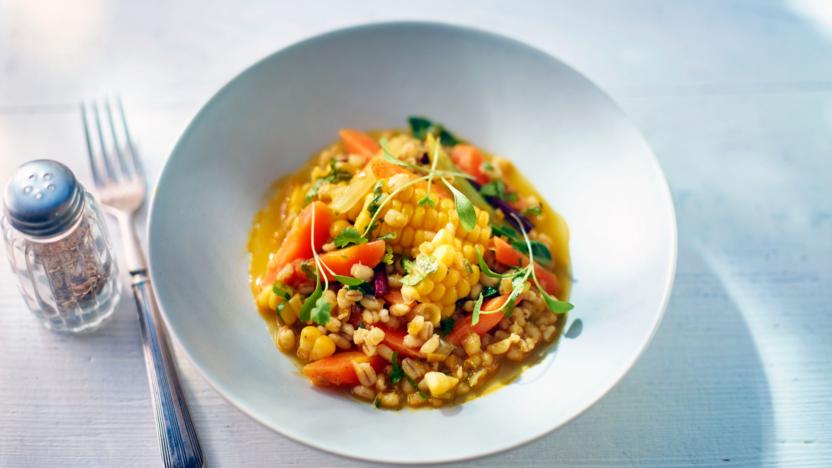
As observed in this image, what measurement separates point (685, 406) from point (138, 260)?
2208 mm

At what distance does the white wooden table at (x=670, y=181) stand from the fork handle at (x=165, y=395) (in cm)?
8

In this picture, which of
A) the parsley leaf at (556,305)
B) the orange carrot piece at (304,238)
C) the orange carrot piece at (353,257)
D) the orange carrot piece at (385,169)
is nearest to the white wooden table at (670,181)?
the parsley leaf at (556,305)

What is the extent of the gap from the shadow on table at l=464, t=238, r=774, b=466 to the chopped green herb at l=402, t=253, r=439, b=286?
0.69m

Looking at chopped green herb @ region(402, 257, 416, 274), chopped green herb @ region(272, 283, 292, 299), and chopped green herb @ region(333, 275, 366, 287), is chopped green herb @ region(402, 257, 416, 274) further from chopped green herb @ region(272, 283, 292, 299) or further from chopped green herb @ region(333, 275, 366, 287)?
chopped green herb @ region(272, 283, 292, 299)

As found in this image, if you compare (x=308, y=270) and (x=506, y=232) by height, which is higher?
(x=506, y=232)

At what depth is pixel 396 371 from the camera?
2.69 meters

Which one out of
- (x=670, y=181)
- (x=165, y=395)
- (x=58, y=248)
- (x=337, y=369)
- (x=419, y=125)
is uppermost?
(x=670, y=181)

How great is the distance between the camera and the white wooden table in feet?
9.09

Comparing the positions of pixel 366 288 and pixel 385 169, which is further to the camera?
pixel 385 169

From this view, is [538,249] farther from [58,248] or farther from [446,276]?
[58,248]

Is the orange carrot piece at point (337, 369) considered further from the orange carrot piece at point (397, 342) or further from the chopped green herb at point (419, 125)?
the chopped green herb at point (419, 125)

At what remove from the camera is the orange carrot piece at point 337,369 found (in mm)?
2652

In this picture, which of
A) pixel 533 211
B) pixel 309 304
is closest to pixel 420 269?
pixel 309 304

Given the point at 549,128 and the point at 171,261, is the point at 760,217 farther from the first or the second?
the point at 171,261
